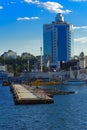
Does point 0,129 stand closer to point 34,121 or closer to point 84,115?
point 34,121

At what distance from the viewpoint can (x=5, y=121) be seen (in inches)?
2056

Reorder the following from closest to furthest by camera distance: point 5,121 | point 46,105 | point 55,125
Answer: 1. point 55,125
2. point 5,121
3. point 46,105

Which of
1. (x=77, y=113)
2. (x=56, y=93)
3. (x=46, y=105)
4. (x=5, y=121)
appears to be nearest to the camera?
(x=5, y=121)

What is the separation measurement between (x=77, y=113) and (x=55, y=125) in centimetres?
1185

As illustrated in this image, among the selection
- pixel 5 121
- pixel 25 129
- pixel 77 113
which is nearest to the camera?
pixel 25 129

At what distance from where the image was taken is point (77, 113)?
60.2 m

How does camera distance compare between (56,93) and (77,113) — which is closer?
(77,113)

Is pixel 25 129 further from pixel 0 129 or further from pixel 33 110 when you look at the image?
pixel 33 110

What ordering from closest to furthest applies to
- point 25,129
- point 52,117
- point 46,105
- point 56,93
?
point 25,129 < point 52,117 < point 46,105 < point 56,93

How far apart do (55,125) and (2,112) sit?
15402 mm

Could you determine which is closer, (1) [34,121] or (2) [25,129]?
(2) [25,129]

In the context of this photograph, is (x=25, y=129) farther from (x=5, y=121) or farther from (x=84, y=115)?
(x=84, y=115)

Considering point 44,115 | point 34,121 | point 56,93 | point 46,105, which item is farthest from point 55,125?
point 56,93

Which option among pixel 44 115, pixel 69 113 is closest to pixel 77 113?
pixel 69 113
